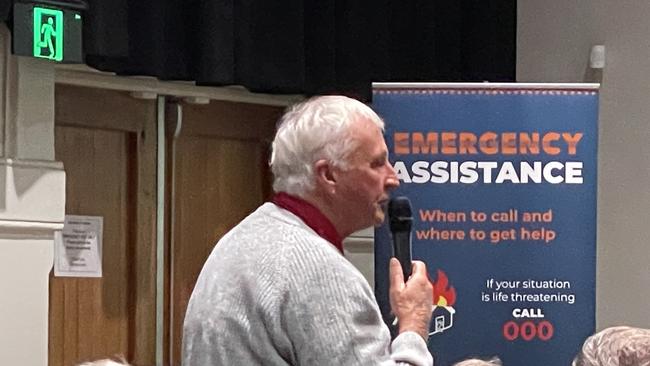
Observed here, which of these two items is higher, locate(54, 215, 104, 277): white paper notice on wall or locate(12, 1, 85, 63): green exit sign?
locate(12, 1, 85, 63): green exit sign

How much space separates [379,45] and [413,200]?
4.42 ft

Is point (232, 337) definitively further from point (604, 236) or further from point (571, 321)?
point (604, 236)

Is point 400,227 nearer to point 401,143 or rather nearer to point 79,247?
point 401,143

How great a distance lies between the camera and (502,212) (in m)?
3.52

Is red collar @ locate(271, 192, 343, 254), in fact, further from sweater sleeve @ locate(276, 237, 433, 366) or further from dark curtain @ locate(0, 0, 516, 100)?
dark curtain @ locate(0, 0, 516, 100)

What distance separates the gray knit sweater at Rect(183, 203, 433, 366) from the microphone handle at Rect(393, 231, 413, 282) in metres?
0.26

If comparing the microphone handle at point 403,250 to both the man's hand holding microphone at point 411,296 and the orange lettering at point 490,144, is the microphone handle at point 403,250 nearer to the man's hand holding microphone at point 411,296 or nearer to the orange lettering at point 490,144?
the man's hand holding microphone at point 411,296

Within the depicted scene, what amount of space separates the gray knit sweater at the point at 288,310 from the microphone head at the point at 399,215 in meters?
0.46

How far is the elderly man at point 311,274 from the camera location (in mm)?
1894

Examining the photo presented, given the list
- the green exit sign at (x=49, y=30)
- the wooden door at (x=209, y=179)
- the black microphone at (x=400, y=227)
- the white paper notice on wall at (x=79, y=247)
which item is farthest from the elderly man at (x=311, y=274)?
the wooden door at (x=209, y=179)

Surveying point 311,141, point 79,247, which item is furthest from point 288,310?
point 79,247

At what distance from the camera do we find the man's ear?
2012 mm

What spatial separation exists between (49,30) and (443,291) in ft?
4.74

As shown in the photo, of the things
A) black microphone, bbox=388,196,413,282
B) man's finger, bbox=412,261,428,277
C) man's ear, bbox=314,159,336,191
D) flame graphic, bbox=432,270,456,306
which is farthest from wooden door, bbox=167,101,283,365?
man's ear, bbox=314,159,336,191
